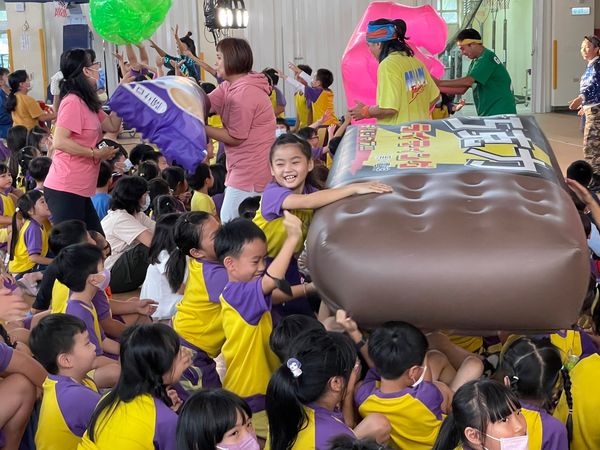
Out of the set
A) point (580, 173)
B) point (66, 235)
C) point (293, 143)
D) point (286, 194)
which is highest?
point (293, 143)

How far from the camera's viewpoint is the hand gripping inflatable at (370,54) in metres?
5.66

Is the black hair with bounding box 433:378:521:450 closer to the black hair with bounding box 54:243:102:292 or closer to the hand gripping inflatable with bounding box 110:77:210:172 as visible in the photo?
the black hair with bounding box 54:243:102:292

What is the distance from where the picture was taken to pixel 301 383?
82.7 inches

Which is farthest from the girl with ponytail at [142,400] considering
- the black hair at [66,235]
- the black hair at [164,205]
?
the black hair at [164,205]

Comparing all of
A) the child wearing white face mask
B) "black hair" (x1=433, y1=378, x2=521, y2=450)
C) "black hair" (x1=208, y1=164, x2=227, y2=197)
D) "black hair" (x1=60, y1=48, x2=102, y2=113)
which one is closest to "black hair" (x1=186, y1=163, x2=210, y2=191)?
"black hair" (x1=208, y1=164, x2=227, y2=197)

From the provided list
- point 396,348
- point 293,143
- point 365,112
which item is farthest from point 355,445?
point 365,112

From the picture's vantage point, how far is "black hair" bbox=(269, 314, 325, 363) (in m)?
2.43

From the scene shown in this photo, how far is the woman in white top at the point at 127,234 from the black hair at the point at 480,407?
267 cm

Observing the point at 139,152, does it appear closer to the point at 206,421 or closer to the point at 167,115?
the point at 167,115

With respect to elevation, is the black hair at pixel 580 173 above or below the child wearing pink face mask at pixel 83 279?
above

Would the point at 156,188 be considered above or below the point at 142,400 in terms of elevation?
above

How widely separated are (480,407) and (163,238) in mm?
1987

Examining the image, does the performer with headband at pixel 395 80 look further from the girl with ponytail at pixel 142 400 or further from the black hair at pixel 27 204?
the girl with ponytail at pixel 142 400

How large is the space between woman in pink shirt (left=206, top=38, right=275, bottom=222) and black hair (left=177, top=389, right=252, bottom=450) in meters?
2.04
